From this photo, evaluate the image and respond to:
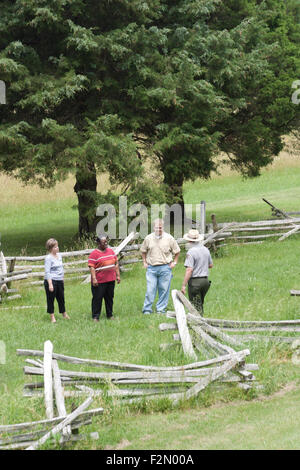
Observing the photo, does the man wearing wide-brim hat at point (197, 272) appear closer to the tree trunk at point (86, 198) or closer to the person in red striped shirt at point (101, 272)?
the person in red striped shirt at point (101, 272)

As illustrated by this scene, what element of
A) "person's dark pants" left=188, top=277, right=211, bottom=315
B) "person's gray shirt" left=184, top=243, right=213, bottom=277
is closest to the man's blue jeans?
"person's dark pants" left=188, top=277, right=211, bottom=315

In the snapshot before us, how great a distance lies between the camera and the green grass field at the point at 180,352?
795 centimetres

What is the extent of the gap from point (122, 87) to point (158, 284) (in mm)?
10132

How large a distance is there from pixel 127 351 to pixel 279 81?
16.5m

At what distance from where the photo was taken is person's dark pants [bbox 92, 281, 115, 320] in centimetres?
1320

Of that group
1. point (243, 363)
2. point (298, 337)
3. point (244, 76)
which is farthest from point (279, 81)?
point (243, 363)

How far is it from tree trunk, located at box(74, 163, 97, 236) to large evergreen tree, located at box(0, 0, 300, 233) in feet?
0.14

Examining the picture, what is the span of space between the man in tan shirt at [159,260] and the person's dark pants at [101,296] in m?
0.70

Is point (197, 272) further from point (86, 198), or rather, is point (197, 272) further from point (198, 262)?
point (86, 198)

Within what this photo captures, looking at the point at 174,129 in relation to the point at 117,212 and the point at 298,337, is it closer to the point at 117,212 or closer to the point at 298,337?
the point at 117,212

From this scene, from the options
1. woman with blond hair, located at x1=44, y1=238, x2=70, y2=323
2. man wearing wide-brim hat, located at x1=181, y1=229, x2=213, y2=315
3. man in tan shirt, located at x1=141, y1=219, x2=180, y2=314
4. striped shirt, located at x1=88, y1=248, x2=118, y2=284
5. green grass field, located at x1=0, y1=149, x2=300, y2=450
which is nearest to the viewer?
green grass field, located at x1=0, y1=149, x2=300, y2=450

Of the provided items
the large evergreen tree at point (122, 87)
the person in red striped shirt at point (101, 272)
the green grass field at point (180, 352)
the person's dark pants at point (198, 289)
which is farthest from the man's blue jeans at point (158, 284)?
the large evergreen tree at point (122, 87)

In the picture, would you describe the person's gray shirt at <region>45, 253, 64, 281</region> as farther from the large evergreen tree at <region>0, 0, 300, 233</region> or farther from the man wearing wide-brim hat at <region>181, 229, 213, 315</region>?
the large evergreen tree at <region>0, 0, 300, 233</region>
